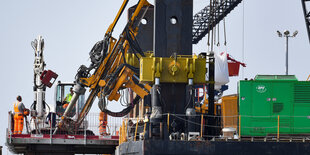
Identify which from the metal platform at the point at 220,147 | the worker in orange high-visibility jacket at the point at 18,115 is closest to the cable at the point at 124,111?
the worker in orange high-visibility jacket at the point at 18,115

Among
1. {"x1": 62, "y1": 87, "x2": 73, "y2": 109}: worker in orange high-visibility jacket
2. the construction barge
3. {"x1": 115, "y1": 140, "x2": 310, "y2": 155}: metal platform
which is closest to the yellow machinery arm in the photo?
the construction barge

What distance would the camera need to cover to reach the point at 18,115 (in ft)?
133

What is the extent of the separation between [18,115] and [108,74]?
716 cm

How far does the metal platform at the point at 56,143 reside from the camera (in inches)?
1615

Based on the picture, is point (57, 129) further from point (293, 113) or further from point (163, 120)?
point (293, 113)

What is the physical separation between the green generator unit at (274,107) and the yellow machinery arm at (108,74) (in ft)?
37.9

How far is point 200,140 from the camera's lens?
30688mm

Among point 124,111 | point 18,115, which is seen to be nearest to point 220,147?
point 18,115

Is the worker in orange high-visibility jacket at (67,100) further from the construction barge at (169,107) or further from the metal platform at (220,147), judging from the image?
the metal platform at (220,147)

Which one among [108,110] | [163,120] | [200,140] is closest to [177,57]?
[163,120]

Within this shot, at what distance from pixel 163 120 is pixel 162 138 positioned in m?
3.44

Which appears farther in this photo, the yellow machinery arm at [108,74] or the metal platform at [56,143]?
the yellow machinery arm at [108,74]

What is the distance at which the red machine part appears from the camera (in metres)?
46.0

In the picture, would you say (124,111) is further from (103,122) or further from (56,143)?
(56,143)
